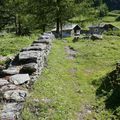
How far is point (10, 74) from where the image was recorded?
1452cm

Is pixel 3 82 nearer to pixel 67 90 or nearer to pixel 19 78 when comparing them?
pixel 19 78

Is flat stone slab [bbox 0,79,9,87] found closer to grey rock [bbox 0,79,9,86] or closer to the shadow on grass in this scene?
grey rock [bbox 0,79,9,86]

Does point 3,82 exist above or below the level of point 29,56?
below

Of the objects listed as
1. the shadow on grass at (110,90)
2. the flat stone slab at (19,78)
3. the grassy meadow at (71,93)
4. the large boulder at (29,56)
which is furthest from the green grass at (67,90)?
the large boulder at (29,56)

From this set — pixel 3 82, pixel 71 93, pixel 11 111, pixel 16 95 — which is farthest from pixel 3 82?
pixel 71 93

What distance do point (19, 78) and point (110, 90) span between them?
5.25 metres

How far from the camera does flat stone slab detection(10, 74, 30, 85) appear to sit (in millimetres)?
13125

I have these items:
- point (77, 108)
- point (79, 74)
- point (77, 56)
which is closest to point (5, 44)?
point (77, 56)

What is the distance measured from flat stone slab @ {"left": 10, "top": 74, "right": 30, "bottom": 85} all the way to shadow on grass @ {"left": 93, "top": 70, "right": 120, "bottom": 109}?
4.11 m

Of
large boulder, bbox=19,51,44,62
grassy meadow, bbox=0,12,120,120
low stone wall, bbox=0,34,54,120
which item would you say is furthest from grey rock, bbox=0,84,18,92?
large boulder, bbox=19,51,44,62

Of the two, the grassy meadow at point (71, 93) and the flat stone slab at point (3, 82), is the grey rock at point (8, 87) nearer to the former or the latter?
the flat stone slab at point (3, 82)

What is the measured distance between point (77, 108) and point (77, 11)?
38.7 m

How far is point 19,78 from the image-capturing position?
1345cm

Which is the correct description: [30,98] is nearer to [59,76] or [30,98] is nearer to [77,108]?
[77,108]
